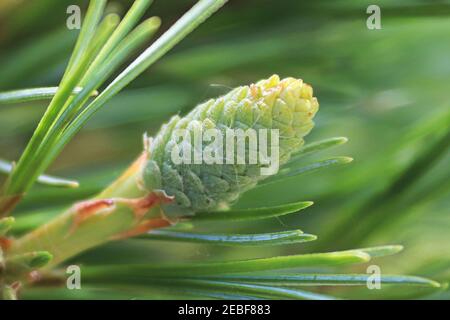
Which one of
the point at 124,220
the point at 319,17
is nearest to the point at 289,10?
the point at 319,17

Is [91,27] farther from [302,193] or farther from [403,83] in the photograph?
[403,83]

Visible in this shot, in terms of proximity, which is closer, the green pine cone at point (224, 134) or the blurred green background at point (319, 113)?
the green pine cone at point (224, 134)

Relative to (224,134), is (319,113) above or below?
above

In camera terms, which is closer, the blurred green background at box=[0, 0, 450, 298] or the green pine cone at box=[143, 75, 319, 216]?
the green pine cone at box=[143, 75, 319, 216]

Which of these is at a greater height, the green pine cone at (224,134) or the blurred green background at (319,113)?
the blurred green background at (319,113)
